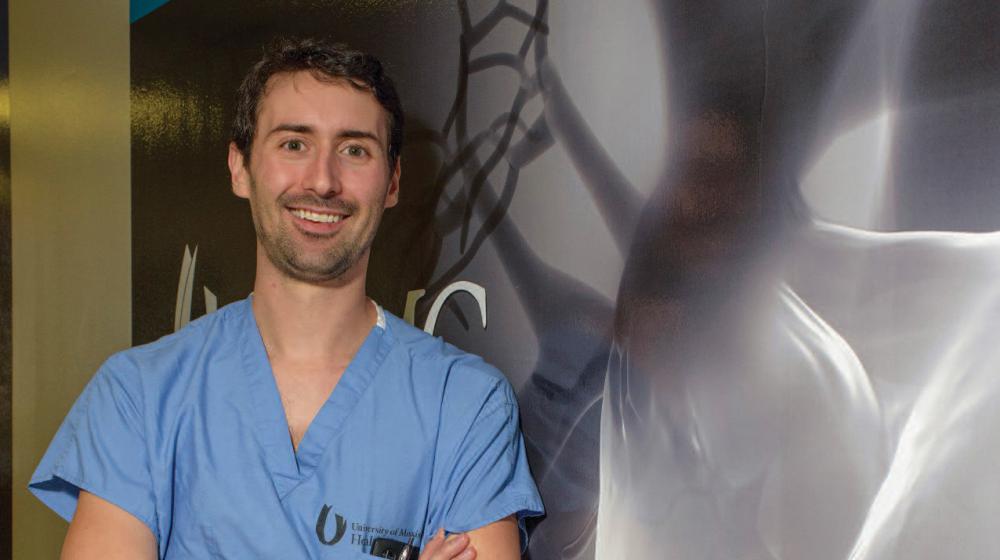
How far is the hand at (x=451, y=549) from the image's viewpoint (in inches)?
42.9

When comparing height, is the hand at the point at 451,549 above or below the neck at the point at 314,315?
below

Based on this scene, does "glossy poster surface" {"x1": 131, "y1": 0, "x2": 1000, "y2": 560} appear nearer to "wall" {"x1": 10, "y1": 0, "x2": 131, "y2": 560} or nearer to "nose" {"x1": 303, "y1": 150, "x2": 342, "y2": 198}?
"nose" {"x1": 303, "y1": 150, "x2": 342, "y2": 198}

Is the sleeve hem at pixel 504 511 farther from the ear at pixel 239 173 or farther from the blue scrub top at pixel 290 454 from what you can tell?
the ear at pixel 239 173

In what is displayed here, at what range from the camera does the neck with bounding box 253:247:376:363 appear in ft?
4.16

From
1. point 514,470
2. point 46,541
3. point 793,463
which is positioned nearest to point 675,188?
point 793,463

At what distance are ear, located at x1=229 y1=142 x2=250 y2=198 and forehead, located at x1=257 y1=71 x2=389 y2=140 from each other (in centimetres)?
7

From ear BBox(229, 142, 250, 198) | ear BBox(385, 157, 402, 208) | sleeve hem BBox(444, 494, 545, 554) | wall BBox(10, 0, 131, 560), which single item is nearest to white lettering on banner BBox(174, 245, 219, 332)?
wall BBox(10, 0, 131, 560)

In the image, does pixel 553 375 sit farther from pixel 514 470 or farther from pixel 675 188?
pixel 675 188

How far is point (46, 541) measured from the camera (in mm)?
2221

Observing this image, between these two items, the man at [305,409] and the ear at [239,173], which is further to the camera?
the ear at [239,173]

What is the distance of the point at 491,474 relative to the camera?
1.14 meters

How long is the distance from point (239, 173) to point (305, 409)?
33 centimetres

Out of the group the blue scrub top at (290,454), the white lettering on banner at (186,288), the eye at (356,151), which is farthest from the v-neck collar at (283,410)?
the white lettering on banner at (186,288)

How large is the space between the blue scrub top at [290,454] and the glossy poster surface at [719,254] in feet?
0.25
